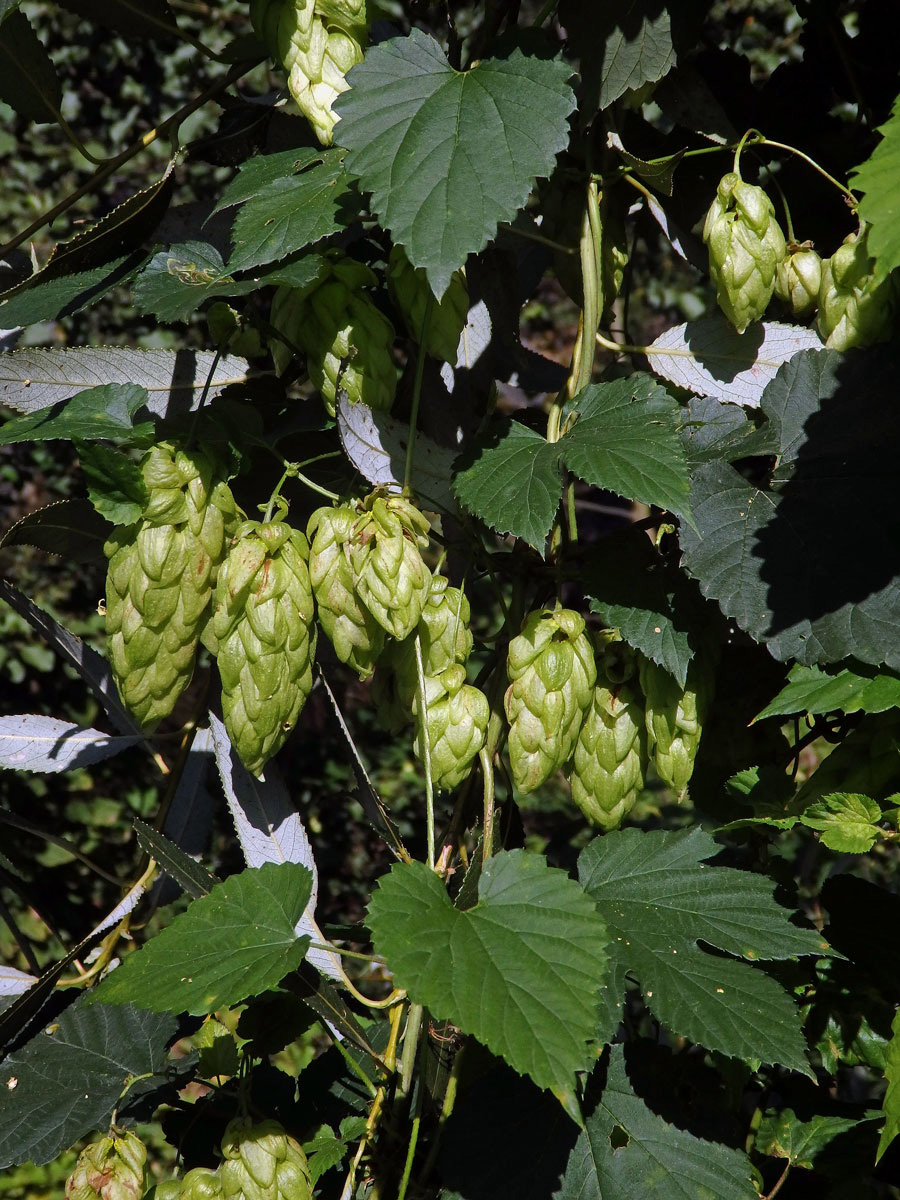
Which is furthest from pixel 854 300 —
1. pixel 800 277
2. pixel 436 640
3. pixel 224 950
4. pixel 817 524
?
pixel 224 950

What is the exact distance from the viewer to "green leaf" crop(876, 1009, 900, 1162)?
2.06 ft

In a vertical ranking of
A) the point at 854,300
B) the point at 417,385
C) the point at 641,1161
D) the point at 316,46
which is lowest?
the point at 641,1161

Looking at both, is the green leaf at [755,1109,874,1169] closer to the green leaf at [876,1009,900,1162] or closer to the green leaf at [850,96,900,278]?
the green leaf at [876,1009,900,1162]

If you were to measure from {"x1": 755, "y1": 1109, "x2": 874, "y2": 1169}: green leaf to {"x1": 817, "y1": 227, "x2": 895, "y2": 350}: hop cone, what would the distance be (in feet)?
2.20

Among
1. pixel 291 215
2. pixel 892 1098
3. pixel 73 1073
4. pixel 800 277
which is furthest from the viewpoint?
pixel 73 1073

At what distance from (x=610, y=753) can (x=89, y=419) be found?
48cm

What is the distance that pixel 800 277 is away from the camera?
2.84ft

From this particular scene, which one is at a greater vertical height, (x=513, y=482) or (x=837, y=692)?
(x=513, y=482)

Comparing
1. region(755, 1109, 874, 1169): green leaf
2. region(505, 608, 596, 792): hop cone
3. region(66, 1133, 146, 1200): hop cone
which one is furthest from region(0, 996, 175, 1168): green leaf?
region(755, 1109, 874, 1169): green leaf

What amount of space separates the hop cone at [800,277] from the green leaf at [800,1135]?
71 centimetres

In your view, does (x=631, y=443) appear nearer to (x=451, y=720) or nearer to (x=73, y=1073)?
(x=451, y=720)

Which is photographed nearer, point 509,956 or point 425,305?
point 509,956

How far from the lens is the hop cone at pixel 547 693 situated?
2.57 feet

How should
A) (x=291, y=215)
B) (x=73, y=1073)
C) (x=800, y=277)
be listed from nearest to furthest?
(x=291, y=215), (x=800, y=277), (x=73, y=1073)
